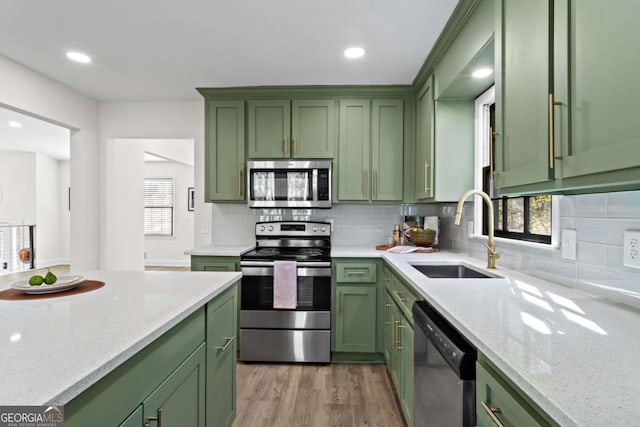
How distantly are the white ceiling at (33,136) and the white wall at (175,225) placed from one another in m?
1.71

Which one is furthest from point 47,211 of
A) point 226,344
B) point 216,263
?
point 226,344

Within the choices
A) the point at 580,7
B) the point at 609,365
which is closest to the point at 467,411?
the point at 609,365

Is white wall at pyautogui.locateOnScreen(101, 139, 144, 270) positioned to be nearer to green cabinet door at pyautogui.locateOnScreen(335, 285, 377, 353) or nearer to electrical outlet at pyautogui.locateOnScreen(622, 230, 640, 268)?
green cabinet door at pyautogui.locateOnScreen(335, 285, 377, 353)

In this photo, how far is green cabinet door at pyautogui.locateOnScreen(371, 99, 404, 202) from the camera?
122 inches

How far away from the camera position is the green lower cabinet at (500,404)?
2.29 ft

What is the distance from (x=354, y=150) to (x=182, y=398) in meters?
2.41

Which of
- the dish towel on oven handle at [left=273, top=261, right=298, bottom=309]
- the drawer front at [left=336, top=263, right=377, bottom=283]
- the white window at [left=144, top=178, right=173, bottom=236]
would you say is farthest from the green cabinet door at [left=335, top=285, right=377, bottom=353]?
the white window at [left=144, top=178, right=173, bottom=236]

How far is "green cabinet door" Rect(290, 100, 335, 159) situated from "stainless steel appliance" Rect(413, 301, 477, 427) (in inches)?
75.2

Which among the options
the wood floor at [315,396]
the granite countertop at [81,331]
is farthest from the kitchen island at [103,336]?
the wood floor at [315,396]

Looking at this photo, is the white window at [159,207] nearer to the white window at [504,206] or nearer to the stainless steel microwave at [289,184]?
the stainless steel microwave at [289,184]

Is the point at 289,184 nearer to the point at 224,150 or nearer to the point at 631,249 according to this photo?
the point at 224,150

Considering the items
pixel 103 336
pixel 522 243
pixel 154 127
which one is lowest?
pixel 103 336

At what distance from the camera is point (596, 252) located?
1308 millimetres

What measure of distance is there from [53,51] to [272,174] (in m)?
1.83
